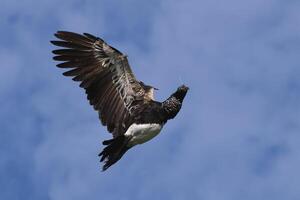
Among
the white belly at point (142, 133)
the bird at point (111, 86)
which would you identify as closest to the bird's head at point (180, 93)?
the bird at point (111, 86)

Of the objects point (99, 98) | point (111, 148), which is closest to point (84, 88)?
point (99, 98)

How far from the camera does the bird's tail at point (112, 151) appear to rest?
16.9 meters

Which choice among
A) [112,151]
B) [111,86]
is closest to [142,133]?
[112,151]

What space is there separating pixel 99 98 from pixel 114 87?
43 centimetres

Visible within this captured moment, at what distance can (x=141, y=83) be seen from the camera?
18.5 metres

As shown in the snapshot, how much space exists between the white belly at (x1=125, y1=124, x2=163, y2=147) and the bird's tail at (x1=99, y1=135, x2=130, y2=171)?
172mm

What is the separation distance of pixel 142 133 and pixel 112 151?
750mm

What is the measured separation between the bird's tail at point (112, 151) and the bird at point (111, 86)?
525 millimetres

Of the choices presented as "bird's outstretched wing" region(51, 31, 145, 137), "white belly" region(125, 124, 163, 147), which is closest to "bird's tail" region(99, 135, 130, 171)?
"white belly" region(125, 124, 163, 147)

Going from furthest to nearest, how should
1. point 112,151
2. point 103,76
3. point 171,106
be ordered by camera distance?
point 103,76 → point 171,106 → point 112,151

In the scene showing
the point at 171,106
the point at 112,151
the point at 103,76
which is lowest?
the point at 112,151

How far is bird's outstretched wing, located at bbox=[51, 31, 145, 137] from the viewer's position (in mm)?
18203

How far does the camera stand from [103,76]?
730 inches

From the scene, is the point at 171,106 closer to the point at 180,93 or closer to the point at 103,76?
the point at 180,93
